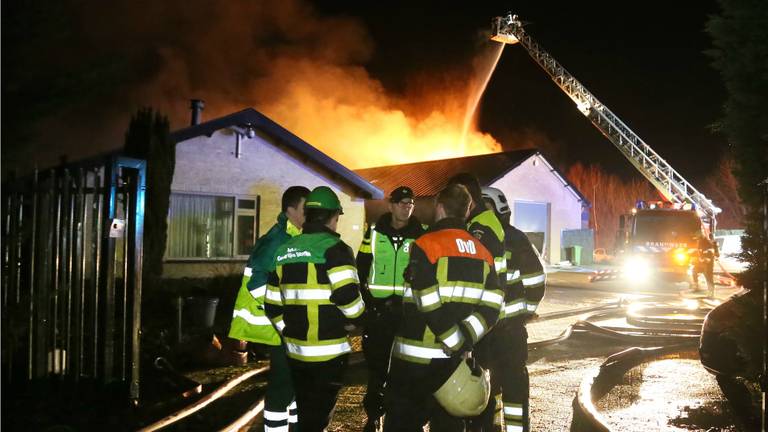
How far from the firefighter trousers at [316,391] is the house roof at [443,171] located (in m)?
21.7

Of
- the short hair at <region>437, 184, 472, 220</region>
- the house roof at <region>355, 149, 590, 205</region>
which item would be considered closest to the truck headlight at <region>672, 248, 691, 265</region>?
the house roof at <region>355, 149, 590, 205</region>

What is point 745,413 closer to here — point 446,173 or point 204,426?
point 204,426

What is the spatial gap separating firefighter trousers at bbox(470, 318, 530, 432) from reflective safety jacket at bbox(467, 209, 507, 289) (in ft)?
Result: 1.69

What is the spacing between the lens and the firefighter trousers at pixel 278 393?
3.94 metres

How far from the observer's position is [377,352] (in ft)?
14.2

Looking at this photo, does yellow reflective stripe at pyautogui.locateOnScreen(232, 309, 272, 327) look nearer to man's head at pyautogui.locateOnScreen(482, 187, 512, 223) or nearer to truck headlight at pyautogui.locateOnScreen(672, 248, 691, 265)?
man's head at pyautogui.locateOnScreen(482, 187, 512, 223)

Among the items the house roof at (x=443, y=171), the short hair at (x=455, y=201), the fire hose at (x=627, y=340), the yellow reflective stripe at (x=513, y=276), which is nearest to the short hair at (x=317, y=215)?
the short hair at (x=455, y=201)

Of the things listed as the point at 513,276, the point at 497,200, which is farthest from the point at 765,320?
the point at 497,200

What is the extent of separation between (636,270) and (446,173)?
13.2 m

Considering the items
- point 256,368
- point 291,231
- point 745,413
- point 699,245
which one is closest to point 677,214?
point 699,245

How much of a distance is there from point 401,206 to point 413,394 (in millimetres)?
Result: 2010

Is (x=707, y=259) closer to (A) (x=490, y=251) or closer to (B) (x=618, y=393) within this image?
(B) (x=618, y=393)

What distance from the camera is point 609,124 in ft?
99.3

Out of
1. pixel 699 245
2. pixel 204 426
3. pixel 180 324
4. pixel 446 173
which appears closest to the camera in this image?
pixel 204 426
